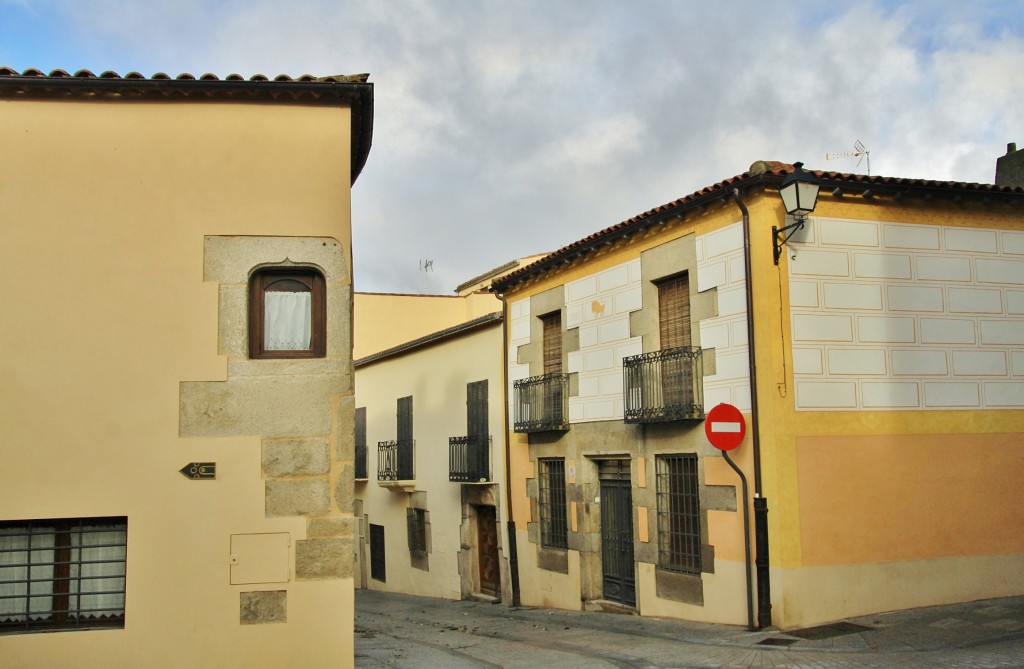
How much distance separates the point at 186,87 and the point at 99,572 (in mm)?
4182

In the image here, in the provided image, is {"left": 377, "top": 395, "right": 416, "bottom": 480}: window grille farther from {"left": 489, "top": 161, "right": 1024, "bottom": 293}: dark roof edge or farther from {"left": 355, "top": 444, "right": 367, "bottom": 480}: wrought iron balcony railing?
{"left": 489, "top": 161, "right": 1024, "bottom": 293}: dark roof edge

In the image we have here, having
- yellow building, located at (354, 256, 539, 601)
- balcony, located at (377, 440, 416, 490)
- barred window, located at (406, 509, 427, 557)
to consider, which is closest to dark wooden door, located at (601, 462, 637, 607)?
yellow building, located at (354, 256, 539, 601)

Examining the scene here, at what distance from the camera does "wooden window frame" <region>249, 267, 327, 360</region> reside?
27.4 ft

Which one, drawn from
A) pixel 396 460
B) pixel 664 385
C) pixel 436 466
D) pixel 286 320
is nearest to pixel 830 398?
pixel 664 385

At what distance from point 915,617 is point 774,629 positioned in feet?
5.24

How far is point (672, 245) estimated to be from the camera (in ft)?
42.1

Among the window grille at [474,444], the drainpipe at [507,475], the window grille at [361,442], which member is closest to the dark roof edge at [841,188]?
the drainpipe at [507,475]

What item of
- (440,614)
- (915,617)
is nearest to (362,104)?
(915,617)

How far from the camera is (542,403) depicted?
15.7 m

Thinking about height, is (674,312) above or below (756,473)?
above

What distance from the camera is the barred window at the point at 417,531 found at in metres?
20.4

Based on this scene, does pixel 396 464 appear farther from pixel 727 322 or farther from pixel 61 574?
pixel 61 574

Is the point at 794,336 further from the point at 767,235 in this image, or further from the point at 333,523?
the point at 333,523

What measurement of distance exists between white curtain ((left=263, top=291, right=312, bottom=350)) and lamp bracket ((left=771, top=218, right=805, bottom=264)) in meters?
5.58
